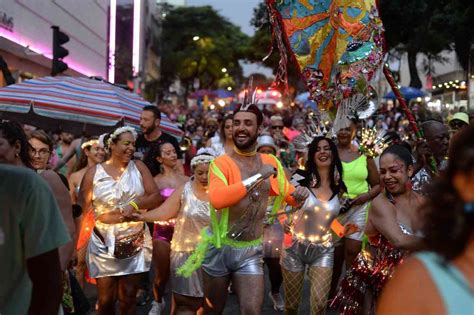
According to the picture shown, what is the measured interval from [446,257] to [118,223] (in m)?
5.28

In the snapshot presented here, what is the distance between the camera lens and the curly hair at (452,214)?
220 cm

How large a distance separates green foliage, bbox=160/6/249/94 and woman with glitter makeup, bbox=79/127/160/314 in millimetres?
69104

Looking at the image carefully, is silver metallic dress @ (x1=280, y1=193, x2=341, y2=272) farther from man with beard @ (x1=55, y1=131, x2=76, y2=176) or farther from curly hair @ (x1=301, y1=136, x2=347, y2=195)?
man with beard @ (x1=55, y1=131, x2=76, y2=176)

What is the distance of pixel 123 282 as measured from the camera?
713 cm

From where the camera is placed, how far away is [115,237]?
7215 mm

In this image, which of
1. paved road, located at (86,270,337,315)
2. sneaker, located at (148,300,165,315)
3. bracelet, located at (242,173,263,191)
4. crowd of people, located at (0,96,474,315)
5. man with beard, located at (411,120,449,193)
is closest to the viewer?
crowd of people, located at (0,96,474,315)

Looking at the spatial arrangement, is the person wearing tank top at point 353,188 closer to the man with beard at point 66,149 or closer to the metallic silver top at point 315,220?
the metallic silver top at point 315,220

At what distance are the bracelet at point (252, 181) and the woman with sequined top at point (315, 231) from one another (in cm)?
133

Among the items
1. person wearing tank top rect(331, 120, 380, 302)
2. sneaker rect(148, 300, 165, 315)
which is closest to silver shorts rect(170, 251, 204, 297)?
sneaker rect(148, 300, 165, 315)

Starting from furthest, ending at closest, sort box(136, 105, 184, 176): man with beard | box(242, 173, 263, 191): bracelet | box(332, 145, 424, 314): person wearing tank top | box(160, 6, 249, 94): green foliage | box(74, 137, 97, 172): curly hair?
box(160, 6, 249, 94): green foliage, box(74, 137, 97, 172): curly hair, box(136, 105, 184, 176): man with beard, box(242, 173, 263, 191): bracelet, box(332, 145, 424, 314): person wearing tank top

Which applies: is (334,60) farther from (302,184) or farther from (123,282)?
(123,282)

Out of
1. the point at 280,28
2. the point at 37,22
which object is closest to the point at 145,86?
the point at 37,22

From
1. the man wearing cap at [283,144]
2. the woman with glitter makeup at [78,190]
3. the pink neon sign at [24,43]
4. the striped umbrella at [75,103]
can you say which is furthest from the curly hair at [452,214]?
the pink neon sign at [24,43]

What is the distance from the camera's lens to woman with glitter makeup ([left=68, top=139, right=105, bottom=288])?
7488 millimetres
